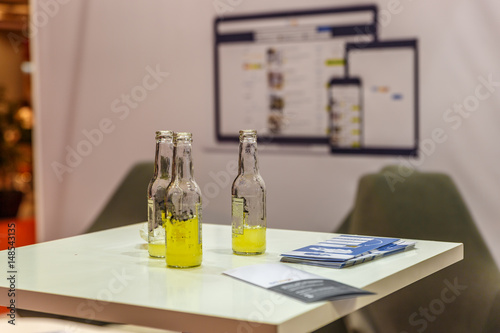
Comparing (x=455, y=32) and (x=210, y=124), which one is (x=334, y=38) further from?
(x=210, y=124)

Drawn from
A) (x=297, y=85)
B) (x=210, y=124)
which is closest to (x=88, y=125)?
(x=210, y=124)

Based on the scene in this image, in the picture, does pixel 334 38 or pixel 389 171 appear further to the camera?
pixel 334 38

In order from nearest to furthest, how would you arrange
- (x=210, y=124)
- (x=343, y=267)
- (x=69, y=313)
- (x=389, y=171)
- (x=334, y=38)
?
(x=69, y=313)
(x=343, y=267)
(x=389, y=171)
(x=334, y=38)
(x=210, y=124)

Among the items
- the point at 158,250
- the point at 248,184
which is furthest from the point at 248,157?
the point at 158,250

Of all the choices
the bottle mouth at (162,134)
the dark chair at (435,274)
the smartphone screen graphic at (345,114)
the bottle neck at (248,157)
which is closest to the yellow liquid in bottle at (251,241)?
the bottle neck at (248,157)

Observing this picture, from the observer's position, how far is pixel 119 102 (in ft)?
12.4

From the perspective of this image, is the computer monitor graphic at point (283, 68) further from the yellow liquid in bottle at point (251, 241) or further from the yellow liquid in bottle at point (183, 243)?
the yellow liquid in bottle at point (183, 243)

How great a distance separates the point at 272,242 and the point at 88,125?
89.5 inches

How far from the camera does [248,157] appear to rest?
1.66 m

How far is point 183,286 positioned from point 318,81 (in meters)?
1.98

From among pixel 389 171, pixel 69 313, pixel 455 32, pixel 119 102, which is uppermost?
pixel 455 32

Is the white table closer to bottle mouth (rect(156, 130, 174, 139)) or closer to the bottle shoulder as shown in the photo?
the bottle shoulder

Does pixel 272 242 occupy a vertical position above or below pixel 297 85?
below

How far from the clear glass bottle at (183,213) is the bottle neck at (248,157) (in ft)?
0.51
